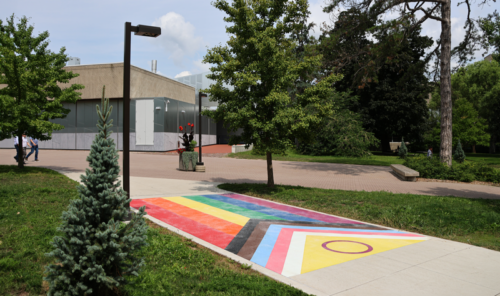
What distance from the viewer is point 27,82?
1295 centimetres

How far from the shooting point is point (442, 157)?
703 inches

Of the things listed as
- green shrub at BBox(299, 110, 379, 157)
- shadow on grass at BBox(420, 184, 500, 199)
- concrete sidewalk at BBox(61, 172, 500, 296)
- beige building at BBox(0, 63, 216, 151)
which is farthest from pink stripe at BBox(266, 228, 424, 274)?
beige building at BBox(0, 63, 216, 151)

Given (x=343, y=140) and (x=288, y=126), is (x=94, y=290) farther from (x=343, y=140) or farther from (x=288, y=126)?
(x=343, y=140)

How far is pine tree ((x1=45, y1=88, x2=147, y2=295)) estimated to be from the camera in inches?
122

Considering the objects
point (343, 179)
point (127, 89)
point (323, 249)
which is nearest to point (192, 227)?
point (323, 249)

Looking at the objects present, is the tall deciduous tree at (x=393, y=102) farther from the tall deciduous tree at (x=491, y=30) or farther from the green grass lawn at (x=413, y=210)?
the green grass lawn at (x=413, y=210)

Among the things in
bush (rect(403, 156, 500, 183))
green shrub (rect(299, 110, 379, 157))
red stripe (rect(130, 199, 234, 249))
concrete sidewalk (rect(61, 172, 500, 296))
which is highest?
green shrub (rect(299, 110, 379, 157))

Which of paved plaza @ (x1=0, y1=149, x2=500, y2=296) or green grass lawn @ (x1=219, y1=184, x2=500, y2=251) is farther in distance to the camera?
green grass lawn @ (x1=219, y1=184, x2=500, y2=251)

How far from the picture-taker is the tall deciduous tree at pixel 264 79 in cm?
1039

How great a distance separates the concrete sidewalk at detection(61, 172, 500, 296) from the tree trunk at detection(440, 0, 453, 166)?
42.9 ft

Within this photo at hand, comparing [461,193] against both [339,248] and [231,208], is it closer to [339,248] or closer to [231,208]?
[231,208]

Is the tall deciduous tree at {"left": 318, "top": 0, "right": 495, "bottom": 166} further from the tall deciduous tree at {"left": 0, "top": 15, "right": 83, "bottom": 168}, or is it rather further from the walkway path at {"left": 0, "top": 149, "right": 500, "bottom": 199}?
the tall deciduous tree at {"left": 0, "top": 15, "right": 83, "bottom": 168}

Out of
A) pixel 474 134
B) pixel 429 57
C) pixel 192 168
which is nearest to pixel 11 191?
pixel 192 168

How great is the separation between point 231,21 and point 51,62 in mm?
7905
